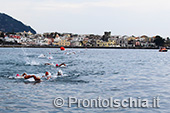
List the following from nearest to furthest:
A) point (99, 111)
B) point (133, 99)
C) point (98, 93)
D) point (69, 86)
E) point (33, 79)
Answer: point (99, 111) < point (133, 99) < point (98, 93) < point (69, 86) < point (33, 79)

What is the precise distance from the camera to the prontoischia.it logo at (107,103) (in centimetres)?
1555

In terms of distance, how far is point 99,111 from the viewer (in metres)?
14.4

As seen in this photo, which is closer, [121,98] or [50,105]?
[50,105]

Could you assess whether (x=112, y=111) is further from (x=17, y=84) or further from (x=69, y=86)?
(x=17, y=84)

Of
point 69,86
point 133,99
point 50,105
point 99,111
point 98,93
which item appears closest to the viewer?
point 99,111

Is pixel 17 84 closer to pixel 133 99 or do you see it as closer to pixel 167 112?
pixel 133 99

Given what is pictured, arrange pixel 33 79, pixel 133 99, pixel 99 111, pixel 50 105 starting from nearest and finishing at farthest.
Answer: pixel 99 111
pixel 50 105
pixel 133 99
pixel 33 79

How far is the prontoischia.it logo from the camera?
51.0 feet

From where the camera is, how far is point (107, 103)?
16078mm

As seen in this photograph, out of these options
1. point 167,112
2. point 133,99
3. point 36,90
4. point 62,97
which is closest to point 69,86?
point 36,90

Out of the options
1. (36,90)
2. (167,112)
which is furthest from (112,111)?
(36,90)

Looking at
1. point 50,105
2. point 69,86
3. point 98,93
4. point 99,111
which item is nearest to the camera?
point 99,111

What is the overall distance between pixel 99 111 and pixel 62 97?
389 cm

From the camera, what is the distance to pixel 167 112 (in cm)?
1458
